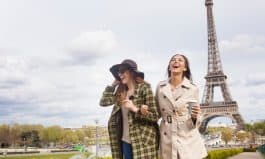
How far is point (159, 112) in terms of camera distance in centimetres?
345

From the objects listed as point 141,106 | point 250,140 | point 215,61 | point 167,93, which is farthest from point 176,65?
point 250,140

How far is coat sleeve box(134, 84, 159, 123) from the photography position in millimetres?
3314

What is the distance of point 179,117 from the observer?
11.1 ft

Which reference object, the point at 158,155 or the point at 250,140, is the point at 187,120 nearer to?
the point at 158,155

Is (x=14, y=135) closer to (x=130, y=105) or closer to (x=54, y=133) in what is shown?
(x=54, y=133)

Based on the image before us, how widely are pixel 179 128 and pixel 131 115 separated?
1.24 ft

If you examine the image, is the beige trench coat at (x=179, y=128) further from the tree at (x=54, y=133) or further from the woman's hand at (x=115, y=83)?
the tree at (x=54, y=133)

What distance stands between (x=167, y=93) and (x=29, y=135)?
53227 millimetres

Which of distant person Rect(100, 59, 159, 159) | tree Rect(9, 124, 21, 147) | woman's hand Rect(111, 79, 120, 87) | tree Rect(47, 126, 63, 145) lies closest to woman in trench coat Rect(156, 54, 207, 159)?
distant person Rect(100, 59, 159, 159)

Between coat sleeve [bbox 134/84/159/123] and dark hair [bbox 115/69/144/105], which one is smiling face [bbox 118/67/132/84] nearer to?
dark hair [bbox 115/69/144/105]

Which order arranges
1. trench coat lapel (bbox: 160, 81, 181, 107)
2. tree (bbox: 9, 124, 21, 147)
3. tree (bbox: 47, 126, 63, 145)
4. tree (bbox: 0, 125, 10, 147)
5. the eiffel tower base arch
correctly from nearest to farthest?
trench coat lapel (bbox: 160, 81, 181, 107) < the eiffel tower base arch < tree (bbox: 0, 125, 10, 147) < tree (bbox: 9, 124, 21, 147) < tree (bbox: 47, 126, 63, 145)

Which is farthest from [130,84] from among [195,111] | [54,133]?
[54,133]

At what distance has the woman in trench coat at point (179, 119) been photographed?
3.34 metres

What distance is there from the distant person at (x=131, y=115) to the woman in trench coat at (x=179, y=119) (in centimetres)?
10
